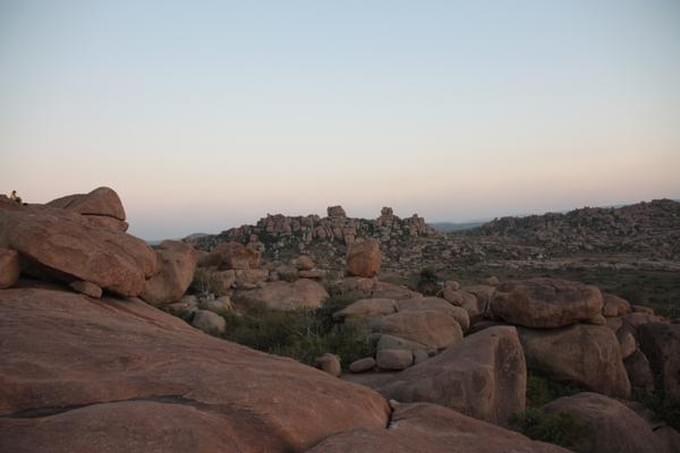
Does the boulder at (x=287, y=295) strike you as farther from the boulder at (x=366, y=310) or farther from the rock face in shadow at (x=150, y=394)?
the rock face in shadow at (x=150, y=394)

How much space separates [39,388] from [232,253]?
18640mm

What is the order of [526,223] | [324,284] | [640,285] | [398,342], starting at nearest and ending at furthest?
[398,342]
[324,284]
[640,285]
[526,223]

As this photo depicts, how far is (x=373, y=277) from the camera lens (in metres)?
23.8

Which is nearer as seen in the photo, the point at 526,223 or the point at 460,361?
the point at 460,361

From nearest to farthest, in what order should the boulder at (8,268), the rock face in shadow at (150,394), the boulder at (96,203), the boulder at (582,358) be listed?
the rock face in shadow at (150,394) → the boulder at (8,268) → the boulder at (582,358) → the boulder at (96,203)

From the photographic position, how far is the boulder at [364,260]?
23297mm

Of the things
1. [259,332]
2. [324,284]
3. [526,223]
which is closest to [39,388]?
[259,332]

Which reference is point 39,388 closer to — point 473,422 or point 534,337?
point 473,422

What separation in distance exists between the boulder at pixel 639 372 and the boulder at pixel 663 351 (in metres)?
0.17

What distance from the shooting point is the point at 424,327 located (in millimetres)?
13891

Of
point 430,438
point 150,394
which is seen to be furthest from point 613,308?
point 150,394

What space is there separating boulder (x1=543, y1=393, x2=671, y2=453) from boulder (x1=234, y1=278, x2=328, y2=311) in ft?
36.9

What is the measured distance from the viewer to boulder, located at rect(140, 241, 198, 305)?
16.3 meters

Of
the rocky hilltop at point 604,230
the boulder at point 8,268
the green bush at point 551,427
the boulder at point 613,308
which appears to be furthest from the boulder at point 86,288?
the rocky hilltop at point 604,230
